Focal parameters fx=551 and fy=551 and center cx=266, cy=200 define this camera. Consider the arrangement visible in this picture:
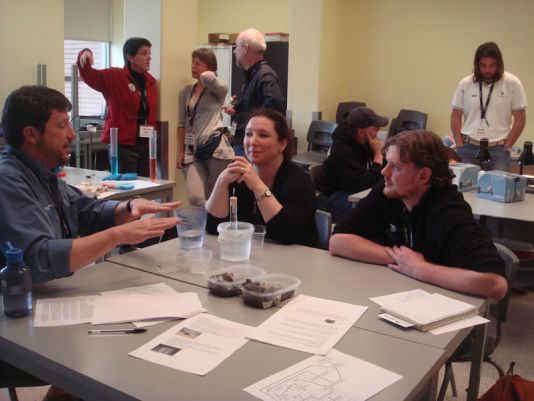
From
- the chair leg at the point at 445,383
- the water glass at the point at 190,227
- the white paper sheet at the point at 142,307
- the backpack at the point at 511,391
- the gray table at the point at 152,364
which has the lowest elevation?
the chair leg at the point at 445,383

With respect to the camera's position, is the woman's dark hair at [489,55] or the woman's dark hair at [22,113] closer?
the woman's dark hair at [22,113]

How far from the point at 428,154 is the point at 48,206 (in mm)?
1353

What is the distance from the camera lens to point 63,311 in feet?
5.13

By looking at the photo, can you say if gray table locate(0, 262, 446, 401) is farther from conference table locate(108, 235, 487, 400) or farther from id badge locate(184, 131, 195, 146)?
id badge locate(184, 131, 195, 146)

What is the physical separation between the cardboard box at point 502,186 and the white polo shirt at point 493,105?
5.43 ft

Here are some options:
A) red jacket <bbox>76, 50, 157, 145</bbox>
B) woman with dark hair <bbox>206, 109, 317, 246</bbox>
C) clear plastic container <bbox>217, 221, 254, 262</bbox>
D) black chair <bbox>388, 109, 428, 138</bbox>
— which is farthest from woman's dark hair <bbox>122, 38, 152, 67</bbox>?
black chair <bbox>388, 109, 428, 138</bbox>

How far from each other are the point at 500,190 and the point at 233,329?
2.38 m

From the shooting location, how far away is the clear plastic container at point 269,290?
1.63 meters

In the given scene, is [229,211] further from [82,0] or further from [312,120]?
[82,0]

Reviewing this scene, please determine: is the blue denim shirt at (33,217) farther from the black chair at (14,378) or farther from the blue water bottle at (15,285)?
the black chair at (14,378)

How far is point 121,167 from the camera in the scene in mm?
4273

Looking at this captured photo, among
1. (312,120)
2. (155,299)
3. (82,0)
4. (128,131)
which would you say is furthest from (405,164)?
(82,0)

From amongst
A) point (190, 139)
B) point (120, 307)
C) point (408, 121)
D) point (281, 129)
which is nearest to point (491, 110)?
point (408, 121)

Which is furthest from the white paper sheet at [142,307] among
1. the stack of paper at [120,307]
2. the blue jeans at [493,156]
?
the blue jeans at [493,156]
